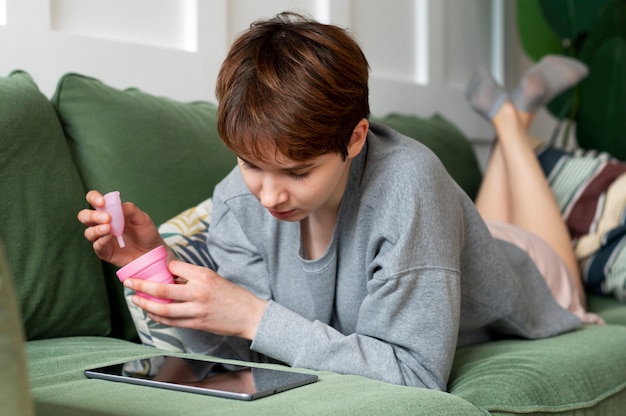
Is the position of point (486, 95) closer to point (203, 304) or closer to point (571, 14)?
point (571, 14)

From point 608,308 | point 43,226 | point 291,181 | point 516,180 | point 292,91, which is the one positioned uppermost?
point 292,91

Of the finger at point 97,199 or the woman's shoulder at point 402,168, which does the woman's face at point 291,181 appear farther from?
the finger at point 97,199

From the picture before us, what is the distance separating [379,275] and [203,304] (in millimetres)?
250

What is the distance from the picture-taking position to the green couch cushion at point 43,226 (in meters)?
→ 1.30

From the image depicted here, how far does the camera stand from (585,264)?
7.16 ft

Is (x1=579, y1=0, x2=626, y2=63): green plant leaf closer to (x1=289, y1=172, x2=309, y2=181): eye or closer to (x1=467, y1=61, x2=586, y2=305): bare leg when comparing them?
(x1=467, y1=61, x2=586, y2=305): bare leg

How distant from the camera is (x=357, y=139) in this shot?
120cm

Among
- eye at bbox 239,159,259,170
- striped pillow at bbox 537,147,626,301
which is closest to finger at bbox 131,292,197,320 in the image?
eye at bbox 239,159,259,170

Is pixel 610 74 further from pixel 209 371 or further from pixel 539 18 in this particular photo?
pixel 209 371

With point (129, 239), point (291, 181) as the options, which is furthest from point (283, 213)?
point (129, 239)

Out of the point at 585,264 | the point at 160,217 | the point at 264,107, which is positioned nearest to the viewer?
the point at 264,107

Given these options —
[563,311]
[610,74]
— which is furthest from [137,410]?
[610,74]

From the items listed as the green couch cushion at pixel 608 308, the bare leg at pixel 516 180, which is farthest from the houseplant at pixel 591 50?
the green couch cushion at pixel 608 308

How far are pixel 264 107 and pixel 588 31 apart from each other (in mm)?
2164
